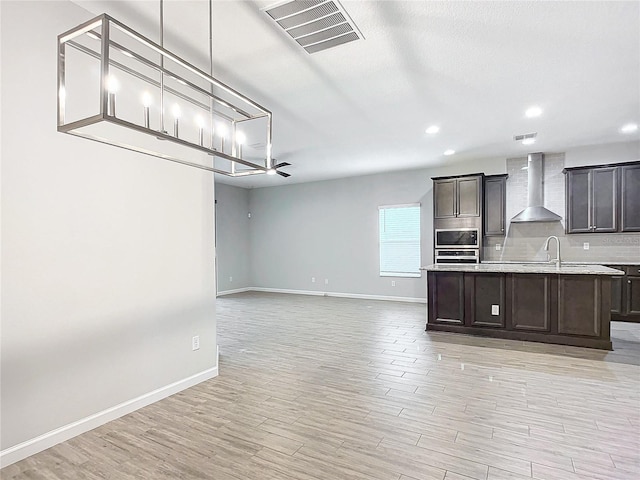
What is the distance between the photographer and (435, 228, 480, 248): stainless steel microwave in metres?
6.82

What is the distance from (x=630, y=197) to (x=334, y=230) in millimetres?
5744

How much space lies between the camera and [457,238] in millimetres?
6957

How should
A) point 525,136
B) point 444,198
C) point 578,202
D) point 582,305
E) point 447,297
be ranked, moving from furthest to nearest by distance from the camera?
point 444,198
point 578,202
point 525,136
point 447,297
point 582,305

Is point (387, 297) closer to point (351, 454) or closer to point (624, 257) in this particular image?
point (624, 257)

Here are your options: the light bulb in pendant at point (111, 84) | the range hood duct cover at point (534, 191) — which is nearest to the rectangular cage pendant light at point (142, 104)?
the light bulb in pendant at point (111, 84)

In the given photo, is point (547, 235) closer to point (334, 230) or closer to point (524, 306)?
point (524, 306)

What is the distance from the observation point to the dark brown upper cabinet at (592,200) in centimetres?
602

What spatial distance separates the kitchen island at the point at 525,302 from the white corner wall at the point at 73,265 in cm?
368

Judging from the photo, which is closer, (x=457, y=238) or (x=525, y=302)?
(x=525, y=302)

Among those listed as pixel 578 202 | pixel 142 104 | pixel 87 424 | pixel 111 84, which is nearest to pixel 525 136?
pixel 578 202

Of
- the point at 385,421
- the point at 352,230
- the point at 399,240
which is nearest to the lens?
the point at 385,421

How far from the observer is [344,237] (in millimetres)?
8984

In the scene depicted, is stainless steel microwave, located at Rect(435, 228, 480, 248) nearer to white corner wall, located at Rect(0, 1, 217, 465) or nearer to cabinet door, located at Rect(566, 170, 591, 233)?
cabinet door, located at Rect(566, 170, 591, 233)

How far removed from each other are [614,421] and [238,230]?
28.8 ft
